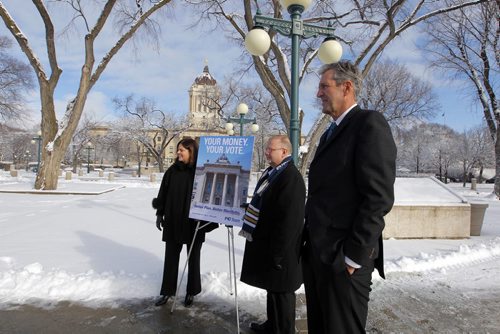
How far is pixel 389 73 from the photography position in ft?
114

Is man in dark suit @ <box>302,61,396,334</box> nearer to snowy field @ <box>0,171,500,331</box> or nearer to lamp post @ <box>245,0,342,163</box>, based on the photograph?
snowy field @ <box>0,171,500,331</box>

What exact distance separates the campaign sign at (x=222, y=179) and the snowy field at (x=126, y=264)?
116cm

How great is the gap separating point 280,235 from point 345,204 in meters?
1.13

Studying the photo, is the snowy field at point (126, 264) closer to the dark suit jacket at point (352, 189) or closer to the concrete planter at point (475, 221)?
the concrete planter at point (475, 221)

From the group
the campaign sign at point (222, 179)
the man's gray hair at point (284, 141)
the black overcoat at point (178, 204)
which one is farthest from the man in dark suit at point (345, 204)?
the black overcoat at point (178, 204)

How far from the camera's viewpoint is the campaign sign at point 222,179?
12.8ft

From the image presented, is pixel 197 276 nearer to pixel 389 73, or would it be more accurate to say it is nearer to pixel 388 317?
pixel 388 317

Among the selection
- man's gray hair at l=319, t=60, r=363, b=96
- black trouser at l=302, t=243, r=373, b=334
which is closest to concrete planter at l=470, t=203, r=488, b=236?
black trouser at l=302, t=243, r=373, b=334

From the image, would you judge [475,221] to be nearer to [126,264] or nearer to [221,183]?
[221,183]

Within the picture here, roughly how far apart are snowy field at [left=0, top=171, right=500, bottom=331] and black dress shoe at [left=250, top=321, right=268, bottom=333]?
0.39 m

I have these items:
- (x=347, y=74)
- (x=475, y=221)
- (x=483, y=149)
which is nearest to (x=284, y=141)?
(x=347, y=74)

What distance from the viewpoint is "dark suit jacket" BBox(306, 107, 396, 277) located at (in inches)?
79.9

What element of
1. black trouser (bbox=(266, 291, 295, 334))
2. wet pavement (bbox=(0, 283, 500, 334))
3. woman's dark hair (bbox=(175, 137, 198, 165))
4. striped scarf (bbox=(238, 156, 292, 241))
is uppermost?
woman's dark hair (bbox=(175, 137, 198, 165))

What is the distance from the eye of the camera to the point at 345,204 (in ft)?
7.18
